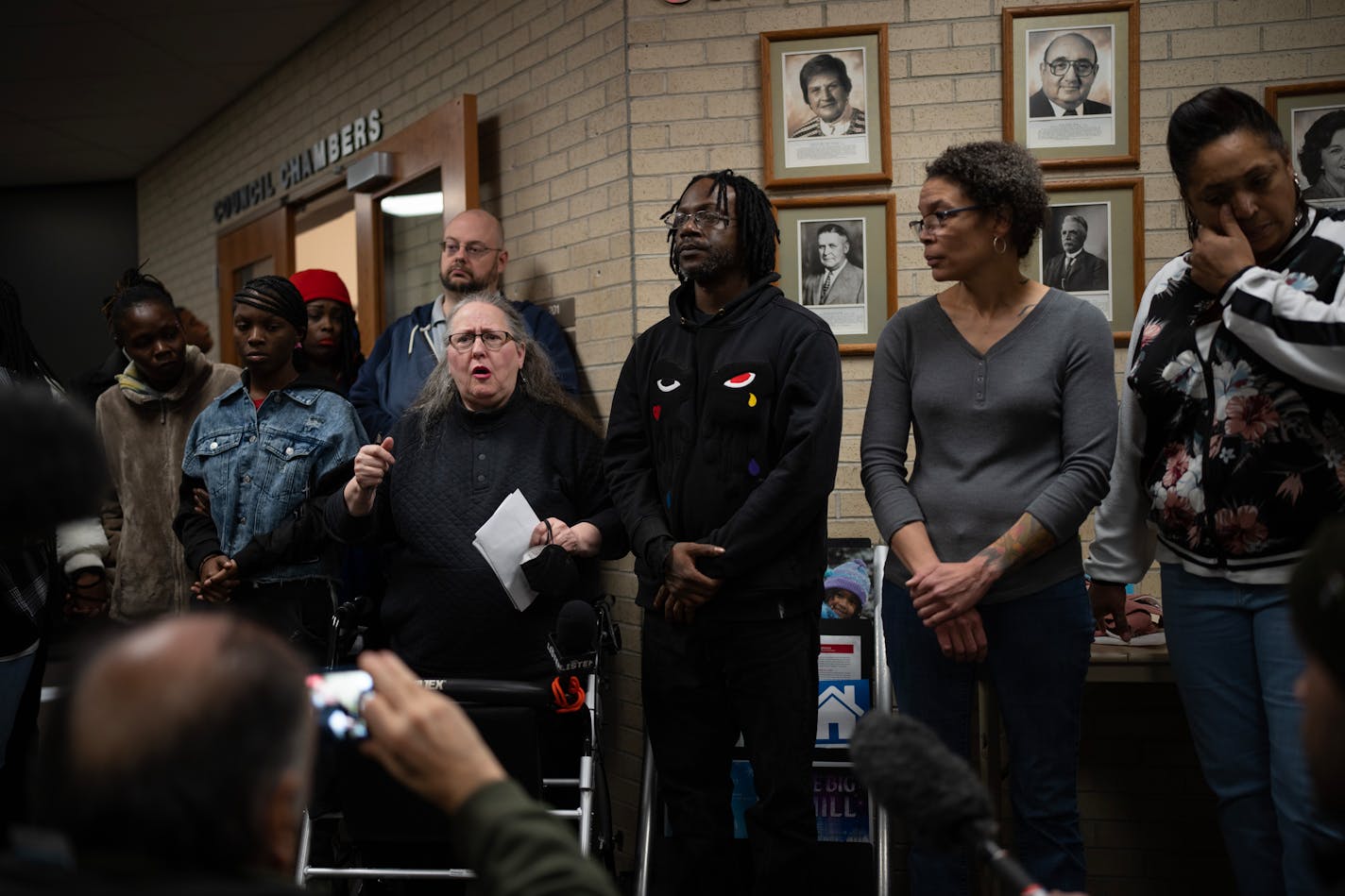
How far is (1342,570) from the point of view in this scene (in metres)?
1.17

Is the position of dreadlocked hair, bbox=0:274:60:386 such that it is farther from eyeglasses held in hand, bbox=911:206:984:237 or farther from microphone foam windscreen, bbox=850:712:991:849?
microphone foam windscreen, bbox=850:712:991:849

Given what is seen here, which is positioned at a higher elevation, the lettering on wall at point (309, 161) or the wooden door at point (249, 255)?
the lettering on wall at point (309, 161)

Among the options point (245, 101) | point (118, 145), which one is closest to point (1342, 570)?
point (245, 101)

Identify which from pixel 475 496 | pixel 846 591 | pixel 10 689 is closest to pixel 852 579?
pixel 846 591

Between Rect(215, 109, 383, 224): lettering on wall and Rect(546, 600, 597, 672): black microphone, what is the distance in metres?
3.32

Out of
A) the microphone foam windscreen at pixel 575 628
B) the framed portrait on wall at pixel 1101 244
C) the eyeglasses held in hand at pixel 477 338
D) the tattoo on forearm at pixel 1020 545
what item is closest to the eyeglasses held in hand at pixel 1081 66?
the framed portrait on wall at pixel 1101 244

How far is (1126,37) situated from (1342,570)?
8.86 ft

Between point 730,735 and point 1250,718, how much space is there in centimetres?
112

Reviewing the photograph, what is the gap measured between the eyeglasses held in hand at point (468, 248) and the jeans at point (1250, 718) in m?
2.52

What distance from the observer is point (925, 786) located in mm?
1207

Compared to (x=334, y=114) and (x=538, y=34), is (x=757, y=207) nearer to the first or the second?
(x=538, y=34)

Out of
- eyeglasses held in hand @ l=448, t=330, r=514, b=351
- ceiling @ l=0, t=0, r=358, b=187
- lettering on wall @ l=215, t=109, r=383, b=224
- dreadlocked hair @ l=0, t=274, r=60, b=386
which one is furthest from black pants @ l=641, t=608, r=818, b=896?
ceiling @ l=0, t=0, r=358, b=187

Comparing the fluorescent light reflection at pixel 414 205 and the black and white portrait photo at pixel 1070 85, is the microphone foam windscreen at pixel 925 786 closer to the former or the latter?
the black and white portrait photo at pixel 1070 85

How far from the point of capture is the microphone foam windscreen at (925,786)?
3.94ft
